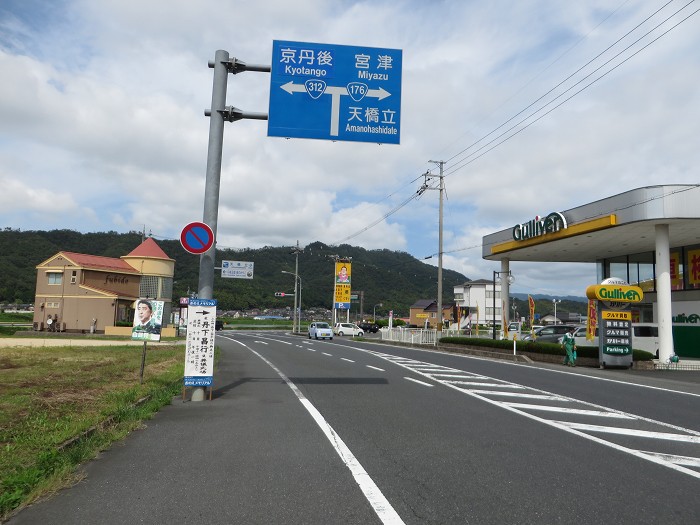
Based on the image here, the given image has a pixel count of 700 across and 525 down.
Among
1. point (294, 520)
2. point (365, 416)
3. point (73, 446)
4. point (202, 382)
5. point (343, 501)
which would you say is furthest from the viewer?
point (202, 382)

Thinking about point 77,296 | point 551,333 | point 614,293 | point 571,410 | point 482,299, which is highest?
point 482,299

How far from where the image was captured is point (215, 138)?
35.7 ft

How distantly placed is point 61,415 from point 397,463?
5.79 meters

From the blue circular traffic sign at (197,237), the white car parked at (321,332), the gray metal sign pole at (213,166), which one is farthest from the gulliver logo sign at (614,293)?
the white car parked at (321,332)

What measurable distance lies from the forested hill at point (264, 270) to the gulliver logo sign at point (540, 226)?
48.6m

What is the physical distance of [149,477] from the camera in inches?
204

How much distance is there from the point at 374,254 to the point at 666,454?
107 meters

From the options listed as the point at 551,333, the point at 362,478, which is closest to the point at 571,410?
the point at 362,478

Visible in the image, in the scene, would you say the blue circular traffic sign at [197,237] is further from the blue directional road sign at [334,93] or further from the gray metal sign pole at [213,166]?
the blue directional road sign at [334,93]

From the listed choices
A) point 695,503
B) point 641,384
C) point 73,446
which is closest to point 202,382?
point 73,446

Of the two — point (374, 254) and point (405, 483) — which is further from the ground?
point (374, 254)

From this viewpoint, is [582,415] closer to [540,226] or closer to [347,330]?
[540,226]

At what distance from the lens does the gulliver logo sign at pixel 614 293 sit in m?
20.5

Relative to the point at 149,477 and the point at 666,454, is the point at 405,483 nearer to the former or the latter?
the point at 149,477
